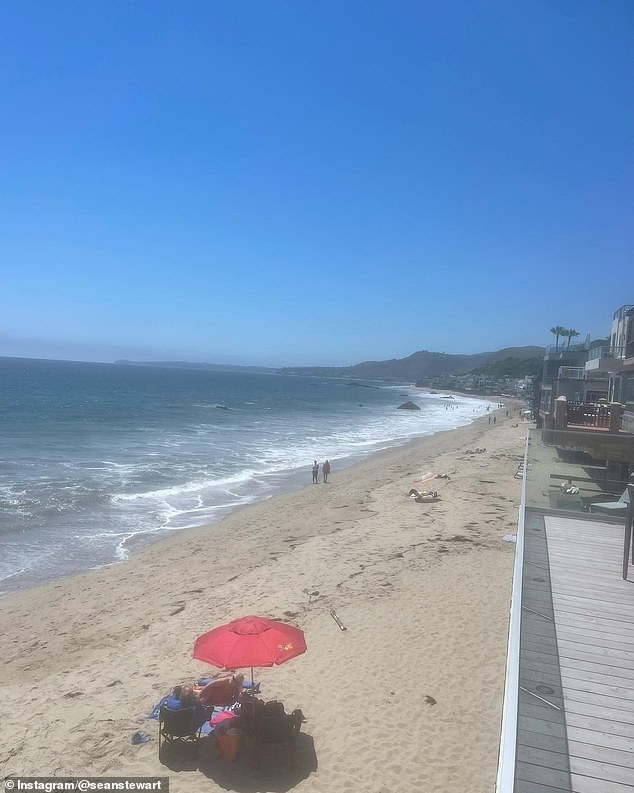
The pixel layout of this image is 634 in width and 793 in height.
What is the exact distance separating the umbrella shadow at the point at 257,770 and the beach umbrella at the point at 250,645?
1093mm

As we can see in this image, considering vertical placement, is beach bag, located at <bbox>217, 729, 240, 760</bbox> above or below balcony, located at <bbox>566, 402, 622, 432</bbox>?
below

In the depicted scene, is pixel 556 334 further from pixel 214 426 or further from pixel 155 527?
pixel 155 527

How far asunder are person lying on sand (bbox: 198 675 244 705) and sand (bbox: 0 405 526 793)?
61cm

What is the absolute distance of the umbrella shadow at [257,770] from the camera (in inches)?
249

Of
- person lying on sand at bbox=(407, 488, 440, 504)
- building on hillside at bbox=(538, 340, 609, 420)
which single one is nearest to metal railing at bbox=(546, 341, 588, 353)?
building on hillside at bbox=(538, 340, 609, 420)

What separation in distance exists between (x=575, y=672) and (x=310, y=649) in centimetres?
572

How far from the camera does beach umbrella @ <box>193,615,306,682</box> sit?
21.2 feet

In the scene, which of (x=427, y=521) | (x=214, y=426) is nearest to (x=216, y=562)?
(x=427, y=521)

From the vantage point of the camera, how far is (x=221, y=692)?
24.3 feet

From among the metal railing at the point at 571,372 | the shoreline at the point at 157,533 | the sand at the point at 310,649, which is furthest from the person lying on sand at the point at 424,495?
the metal railing at the point at 571,372

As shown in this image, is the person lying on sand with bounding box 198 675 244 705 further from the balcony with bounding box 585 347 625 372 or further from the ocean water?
the balcony with bounding box 585 347 625 372

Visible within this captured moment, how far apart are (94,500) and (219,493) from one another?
4.98 metres

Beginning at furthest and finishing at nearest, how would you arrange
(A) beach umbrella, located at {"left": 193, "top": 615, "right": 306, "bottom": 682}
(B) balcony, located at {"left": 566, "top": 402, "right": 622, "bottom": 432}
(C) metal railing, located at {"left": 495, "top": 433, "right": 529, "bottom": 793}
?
1. (B) balcony, located at {"left": 566, "top": 402, "right": 622, "bottom": 432}
2. (A) beach umbrella, located at {"left": 193, "top": 615, "right": 306, "bottom": 682}
3. (C) metal railing, located at {"left": 495, "top": 433, "right": 529, "bottom": 793}

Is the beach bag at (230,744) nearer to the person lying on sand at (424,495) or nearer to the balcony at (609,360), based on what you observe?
the person lying on sand at (424,495)
